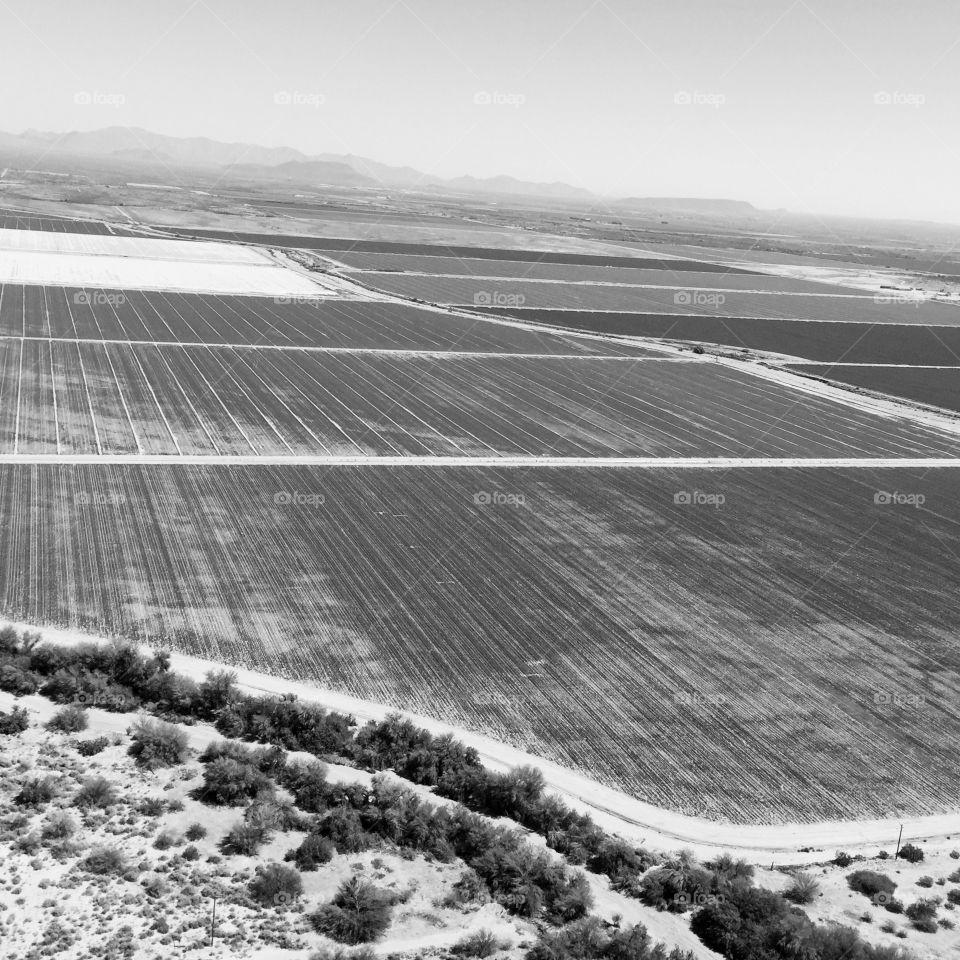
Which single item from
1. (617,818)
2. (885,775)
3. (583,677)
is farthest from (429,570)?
(885,775)

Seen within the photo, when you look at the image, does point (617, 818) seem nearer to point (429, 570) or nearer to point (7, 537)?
point (429, 570)

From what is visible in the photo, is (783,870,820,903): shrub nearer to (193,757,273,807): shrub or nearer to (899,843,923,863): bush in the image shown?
(899,843,923,863): bush

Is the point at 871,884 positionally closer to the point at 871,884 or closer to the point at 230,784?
the point at 871,884

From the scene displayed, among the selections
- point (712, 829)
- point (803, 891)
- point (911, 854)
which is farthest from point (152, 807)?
point (911, 854)

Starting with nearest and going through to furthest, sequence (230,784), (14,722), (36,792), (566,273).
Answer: (36,792) → (230,784) → (14,722) → (566,273)

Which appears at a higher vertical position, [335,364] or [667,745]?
[335,364]

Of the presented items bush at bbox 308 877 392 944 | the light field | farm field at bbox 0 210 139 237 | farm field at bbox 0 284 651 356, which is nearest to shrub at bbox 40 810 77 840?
bush at bbox 308 877 392 944
